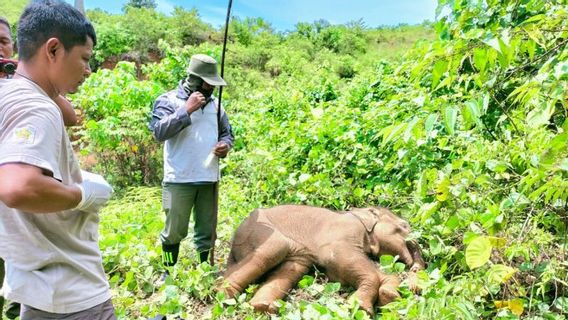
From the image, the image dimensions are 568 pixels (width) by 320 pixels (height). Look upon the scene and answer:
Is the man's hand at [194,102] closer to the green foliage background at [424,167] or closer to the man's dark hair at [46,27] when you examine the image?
the green foliage background at [424,167]

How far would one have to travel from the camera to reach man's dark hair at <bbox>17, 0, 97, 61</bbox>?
151 centimetres

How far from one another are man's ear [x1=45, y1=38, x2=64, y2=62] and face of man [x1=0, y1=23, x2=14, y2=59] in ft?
5.68

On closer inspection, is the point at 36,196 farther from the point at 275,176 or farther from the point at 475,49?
the point at 275,176

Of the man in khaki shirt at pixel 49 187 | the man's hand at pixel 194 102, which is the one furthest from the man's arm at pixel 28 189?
the man's hand at pixel 194 102

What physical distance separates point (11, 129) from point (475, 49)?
1.42 m

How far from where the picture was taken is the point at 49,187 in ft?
4.54

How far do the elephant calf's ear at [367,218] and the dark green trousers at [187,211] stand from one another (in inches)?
46.3

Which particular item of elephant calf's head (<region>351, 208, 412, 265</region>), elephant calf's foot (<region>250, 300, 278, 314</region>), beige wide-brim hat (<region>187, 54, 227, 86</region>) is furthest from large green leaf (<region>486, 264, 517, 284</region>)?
beige wide-brim hat (<region>187, 54, 227, 86</region>)

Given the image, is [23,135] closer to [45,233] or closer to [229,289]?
[45,233]

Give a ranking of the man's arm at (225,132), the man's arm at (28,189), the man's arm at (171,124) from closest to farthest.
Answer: the man's arm at (28,189), the man's arm at (171,124), the man's arm at (225,132)

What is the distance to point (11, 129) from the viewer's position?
4.53ft

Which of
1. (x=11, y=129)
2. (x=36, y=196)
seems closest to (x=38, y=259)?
(x=36, y=196)

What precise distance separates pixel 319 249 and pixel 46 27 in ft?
8.91

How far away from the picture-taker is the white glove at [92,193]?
155 centimetres
